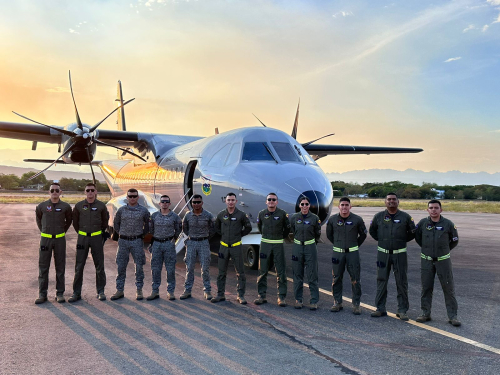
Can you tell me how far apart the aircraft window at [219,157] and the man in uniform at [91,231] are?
267cm

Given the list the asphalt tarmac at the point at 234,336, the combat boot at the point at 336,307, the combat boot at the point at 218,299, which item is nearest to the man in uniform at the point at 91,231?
the asphalt tarmac at the point at 234,336

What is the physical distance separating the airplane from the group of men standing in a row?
71 centimetres

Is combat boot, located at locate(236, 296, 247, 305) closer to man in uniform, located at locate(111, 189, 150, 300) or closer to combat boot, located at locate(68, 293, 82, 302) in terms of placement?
man in uniform, located at locate(111, 189, 150, 300)

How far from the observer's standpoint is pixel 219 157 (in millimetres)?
8719

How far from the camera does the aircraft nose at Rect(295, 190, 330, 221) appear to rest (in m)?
6.79

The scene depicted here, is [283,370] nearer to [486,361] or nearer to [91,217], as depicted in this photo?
[486,361]

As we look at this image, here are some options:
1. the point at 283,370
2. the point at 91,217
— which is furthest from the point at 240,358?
the point at 91,217

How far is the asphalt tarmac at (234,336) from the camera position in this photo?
4.02m

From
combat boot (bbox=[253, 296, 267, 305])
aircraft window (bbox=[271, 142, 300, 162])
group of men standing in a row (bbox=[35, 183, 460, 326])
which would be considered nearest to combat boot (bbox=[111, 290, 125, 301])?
group of men standing in a row (bbox=[35, 183, 460, 326])

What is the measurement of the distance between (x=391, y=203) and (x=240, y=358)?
3144 millimetres

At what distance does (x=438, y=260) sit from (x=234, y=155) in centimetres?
434

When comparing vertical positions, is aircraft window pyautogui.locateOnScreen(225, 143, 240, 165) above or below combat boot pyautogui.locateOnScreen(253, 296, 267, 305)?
above

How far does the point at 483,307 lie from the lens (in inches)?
249

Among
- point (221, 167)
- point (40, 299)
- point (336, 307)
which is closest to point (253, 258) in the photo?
point (221, 167)
